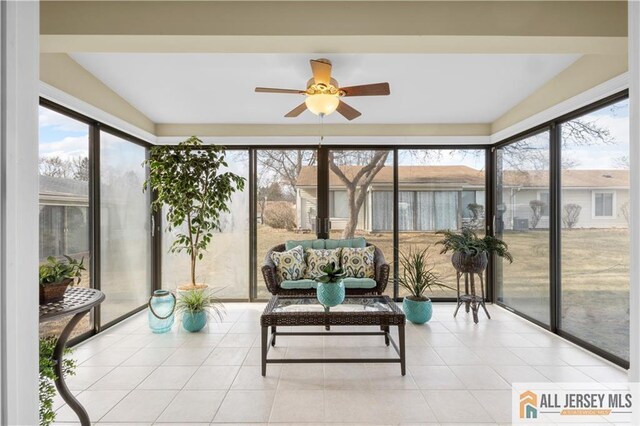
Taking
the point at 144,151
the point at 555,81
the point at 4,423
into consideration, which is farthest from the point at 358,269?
the point at 4,423

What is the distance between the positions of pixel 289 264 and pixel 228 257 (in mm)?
1263

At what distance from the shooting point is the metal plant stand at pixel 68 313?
1677mm

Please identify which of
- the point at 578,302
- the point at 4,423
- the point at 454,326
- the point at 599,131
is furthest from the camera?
the point at 454,326

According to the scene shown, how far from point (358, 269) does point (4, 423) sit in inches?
146

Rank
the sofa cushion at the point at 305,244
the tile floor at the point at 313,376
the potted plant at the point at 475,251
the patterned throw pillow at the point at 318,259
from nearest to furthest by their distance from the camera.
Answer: the tile floor at the point at 313,376
the potted plant at the point at 475,251
the patterned throw pillow at the point at 318,259
the sofa cushion at the point at 305,244

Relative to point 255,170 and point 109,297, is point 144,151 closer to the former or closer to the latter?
point 255,170

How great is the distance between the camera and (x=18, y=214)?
59cm

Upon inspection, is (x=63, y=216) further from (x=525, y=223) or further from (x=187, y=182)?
(x=525, y=223)

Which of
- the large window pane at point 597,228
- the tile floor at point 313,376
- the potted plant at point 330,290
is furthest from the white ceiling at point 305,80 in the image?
the tile floor at point 313,376

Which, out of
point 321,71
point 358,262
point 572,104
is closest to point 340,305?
point 358,262

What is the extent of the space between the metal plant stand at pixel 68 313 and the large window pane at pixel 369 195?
11.0ft

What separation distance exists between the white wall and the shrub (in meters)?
4.26

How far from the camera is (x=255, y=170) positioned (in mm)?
4902

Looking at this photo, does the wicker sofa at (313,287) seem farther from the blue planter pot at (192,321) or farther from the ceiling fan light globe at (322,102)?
the ceiling fan light globe at (322,102)
